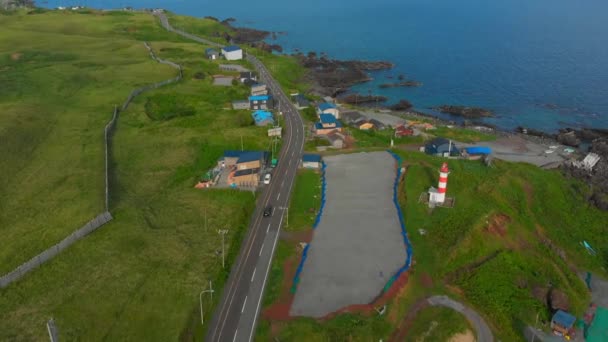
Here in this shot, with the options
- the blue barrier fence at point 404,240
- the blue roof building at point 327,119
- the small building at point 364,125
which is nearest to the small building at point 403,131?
the small building at point 364,125

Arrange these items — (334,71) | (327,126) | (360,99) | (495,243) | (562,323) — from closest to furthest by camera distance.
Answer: (562,323) < (495,243) < (327,126) < (360,99) < (334,71)

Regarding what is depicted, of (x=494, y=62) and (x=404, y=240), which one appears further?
(x=494, y=62)

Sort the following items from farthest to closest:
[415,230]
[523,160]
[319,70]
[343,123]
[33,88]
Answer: [319,70] < [33,88] < [343,123] < [523,160] < [415,230]

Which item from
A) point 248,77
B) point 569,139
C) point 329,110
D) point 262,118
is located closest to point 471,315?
point 262,118

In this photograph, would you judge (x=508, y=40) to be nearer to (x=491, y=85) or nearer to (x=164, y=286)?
(x=491, y=85)

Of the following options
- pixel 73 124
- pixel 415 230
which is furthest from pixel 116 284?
pixel 73 124

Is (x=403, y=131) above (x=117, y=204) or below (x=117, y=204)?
above

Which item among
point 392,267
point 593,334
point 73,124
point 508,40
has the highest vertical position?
point 508,40

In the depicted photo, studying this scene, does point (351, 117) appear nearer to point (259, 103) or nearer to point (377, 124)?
Result: point (377, 124)
